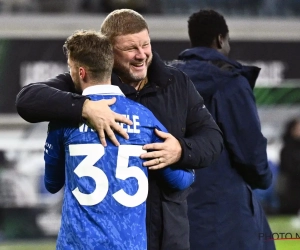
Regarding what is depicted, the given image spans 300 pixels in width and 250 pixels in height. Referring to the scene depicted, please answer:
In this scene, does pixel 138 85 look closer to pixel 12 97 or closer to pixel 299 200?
pixel 12 97

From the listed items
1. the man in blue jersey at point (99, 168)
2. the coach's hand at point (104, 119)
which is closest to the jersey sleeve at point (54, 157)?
the man in blue jersey at point (99, 168)

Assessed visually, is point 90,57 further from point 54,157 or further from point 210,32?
point 210,32

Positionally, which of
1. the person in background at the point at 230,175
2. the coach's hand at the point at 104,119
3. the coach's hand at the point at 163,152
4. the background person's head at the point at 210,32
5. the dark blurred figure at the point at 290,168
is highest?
the background person's head at the point at 210,32

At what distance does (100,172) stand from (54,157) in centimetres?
24

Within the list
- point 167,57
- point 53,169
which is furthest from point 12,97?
point 53,169

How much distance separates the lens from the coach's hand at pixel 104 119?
289cm

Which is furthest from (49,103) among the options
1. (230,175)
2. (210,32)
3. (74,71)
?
(210,32)

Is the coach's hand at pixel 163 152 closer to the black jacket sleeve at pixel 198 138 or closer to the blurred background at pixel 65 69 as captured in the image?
the black jacket sleeve at pixel 198 138

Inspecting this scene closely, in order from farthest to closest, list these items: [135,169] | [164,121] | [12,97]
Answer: [12,97], [164,121], [135,169]

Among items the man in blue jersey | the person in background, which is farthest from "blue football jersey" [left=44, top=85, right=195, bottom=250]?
the person in background

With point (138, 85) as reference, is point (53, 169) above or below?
below

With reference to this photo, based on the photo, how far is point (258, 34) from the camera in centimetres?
1151

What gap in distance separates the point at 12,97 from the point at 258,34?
11.3 ft

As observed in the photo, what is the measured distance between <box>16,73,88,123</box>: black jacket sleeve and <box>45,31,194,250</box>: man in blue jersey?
0.04 metres
